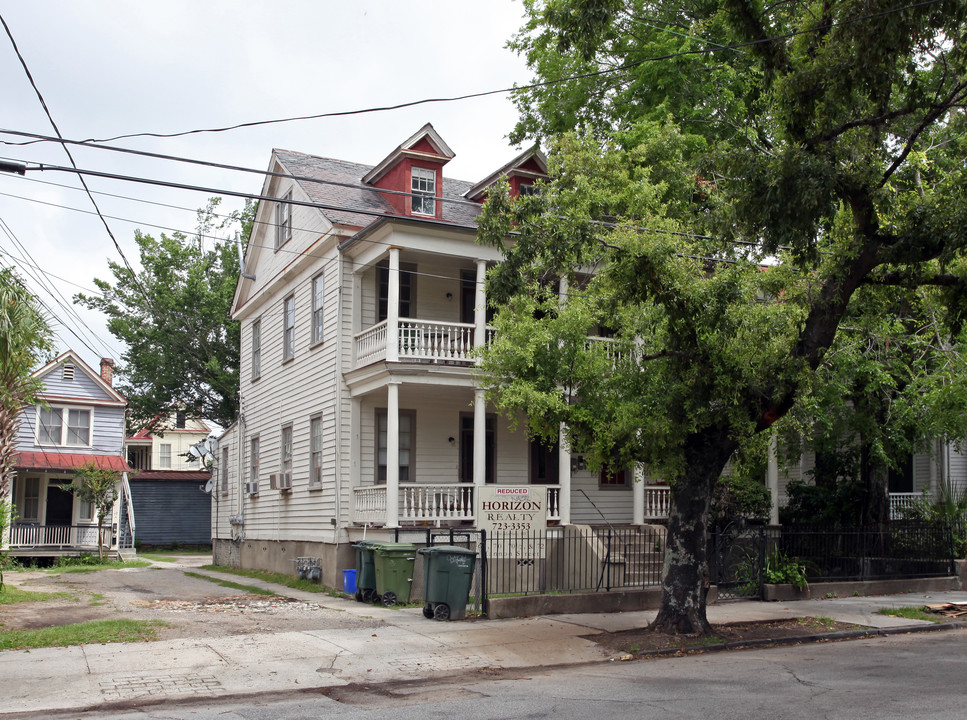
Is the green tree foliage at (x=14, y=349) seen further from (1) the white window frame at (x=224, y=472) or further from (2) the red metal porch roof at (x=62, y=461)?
(2) the red metal porch roof at (x=62, y=461)

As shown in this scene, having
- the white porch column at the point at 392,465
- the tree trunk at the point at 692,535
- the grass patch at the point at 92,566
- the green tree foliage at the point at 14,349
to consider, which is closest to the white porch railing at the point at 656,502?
the white porch column at the point at 392,465

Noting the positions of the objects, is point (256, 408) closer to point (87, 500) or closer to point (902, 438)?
point (87, 500)

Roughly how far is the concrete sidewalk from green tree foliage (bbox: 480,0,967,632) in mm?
2038

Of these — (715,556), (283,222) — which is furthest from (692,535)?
(283,222)

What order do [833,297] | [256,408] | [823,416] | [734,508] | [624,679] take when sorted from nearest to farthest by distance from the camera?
[624,679] → [833,297] → [823,416] → [734,508] → [256,408]

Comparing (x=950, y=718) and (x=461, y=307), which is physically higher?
(x=461, y=307)

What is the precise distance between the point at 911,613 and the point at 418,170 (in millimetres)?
13425

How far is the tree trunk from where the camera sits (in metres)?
12.6

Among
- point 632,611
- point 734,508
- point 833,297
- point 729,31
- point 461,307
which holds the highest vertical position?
point 729,31

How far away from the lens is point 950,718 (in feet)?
25.2

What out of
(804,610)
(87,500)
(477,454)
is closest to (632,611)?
(804,610)

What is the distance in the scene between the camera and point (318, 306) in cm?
2166

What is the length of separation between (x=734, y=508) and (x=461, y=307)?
767 cm

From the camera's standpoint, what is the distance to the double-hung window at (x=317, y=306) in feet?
70.4
